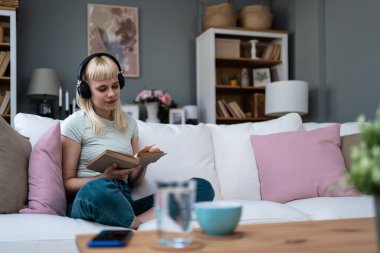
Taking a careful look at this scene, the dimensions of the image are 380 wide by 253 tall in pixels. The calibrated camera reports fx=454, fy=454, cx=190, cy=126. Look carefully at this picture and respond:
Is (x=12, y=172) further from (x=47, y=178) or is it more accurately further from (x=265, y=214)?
(x=265, y=214)

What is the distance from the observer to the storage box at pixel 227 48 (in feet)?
14.8

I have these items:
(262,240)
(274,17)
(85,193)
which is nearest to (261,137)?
(85,193)

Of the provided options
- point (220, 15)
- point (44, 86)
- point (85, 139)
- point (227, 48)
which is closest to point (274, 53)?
point (227, 48)

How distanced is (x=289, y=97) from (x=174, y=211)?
3310 millimetres

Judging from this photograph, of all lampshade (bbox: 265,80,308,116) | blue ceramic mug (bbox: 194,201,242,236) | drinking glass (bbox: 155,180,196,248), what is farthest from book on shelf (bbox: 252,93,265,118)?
drinking glass (bbox: 155,180,196,248)

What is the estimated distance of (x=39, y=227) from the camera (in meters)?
1.56

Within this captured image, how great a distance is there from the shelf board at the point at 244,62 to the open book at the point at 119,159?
276cm

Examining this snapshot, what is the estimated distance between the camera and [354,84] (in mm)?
3930

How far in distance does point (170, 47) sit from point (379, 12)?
207 cm

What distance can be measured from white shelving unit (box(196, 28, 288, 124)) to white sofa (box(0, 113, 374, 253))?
1.91 m

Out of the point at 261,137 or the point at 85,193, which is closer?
the point at 85,193

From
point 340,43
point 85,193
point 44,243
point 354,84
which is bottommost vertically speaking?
point 44,243

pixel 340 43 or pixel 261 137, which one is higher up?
pixel 340 43

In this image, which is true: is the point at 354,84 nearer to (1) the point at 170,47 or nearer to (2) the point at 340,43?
(2) the point at 340,43
